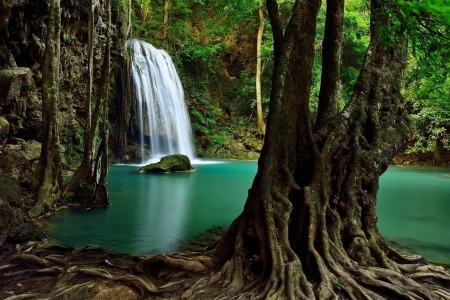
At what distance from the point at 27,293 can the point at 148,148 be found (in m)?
18.7

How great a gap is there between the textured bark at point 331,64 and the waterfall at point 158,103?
14.9 meters

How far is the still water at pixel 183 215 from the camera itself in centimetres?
604

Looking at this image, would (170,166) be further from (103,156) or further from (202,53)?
(202,53)

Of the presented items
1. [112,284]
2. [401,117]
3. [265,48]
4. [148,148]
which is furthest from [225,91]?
[112,284]

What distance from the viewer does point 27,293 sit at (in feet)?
10.3

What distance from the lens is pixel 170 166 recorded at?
16344mm

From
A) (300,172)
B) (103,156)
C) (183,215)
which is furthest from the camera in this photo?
(183,215)

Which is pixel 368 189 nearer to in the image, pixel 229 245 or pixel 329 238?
pixel 329 238

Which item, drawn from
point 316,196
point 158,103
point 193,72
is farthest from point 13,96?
point 193,72

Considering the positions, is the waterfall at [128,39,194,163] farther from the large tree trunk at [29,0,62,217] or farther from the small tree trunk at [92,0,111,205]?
the large tree trunk at [29,0,62,217]

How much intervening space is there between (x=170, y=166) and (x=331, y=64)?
40.3 feet

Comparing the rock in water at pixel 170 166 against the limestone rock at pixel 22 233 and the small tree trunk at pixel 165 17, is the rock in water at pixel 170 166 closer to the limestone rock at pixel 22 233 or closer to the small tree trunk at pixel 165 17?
the limestone rock at pixel 22 233

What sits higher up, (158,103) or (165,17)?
(165,17)

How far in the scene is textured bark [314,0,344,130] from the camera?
501cm
